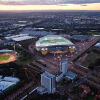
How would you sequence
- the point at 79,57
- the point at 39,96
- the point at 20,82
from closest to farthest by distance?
the point at 39,96
the point at 20,82
the point at 79,57

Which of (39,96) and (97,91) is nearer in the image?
(39,96)

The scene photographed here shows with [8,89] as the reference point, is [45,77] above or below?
above

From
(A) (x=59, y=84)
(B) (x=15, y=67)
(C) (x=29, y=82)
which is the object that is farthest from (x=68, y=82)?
(B) (x=15, y=67)

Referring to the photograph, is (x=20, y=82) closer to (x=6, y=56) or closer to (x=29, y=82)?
(x=29, y=82)

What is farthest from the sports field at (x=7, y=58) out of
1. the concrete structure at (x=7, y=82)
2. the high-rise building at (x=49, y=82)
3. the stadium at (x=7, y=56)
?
the high-rise building at (x=49, y=82)

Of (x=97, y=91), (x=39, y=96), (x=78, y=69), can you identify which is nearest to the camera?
(x=39, y=96)

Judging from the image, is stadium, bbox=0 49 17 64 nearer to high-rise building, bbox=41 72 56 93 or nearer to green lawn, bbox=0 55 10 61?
green lawn, bbox=0 55 10 61

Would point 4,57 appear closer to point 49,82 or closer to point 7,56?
point 7,56

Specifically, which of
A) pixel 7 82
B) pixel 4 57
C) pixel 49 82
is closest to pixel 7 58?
pixel 4 57

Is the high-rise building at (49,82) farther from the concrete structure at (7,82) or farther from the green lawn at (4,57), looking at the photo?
the green lawn at (4,57)
